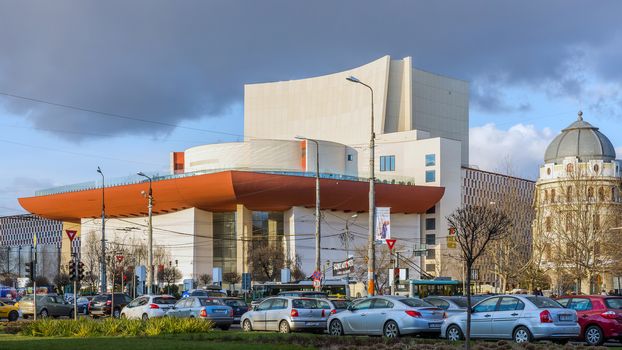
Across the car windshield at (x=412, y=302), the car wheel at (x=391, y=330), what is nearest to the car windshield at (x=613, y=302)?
the car windshield at (x=412, y=302)

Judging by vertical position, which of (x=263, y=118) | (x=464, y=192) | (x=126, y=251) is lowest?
(x=126, y=251)

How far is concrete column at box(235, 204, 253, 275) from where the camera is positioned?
103m

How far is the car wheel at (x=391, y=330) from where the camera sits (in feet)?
88.0

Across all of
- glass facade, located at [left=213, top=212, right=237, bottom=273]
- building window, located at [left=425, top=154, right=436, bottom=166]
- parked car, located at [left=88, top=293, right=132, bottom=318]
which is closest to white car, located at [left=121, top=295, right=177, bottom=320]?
parked car, located at [left=88, top=293, right=132, bottom=318]

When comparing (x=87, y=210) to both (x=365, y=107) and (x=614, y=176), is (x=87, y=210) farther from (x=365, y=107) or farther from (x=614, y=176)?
(x=614, y=176)

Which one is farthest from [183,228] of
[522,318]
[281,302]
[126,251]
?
[522,318]

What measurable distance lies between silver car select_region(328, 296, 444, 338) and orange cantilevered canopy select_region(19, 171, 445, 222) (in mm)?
70476

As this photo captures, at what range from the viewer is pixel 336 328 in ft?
94.4

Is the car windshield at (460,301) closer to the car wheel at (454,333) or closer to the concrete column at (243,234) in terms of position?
the car wheel at (454,333)

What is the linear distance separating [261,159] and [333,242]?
48.6ft

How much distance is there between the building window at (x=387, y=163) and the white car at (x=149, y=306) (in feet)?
272

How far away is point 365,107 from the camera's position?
12612cm

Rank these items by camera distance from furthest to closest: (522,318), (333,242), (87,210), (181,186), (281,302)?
1. (87,210)
2. (333,242)
3. (181,186)
4. (281,302)
5. (522,318)

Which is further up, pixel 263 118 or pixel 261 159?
pixel 263 118
